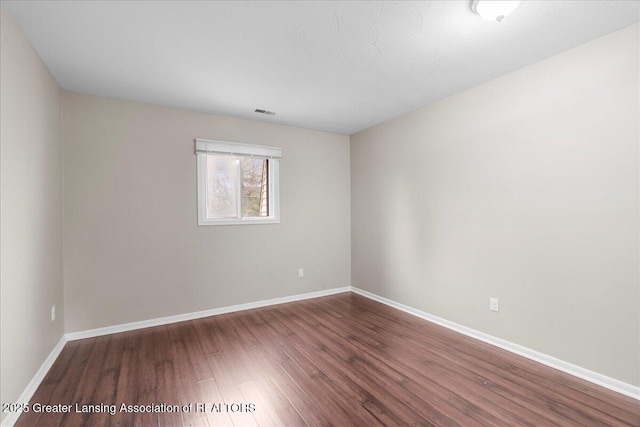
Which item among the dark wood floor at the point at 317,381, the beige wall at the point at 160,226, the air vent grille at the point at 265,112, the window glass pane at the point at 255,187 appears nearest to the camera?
the dark wood floor at the point at 317,381

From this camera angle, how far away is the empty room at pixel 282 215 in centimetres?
185

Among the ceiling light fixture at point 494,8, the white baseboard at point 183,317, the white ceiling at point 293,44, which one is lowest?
the white baseboard at point 183,317

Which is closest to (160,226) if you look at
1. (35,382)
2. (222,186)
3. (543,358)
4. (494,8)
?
(222,186)

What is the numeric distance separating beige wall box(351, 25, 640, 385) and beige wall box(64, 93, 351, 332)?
1597mm

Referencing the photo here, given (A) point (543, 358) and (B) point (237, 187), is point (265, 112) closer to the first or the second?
(B) point (237, 187)

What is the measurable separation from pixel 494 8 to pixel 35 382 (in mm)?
3974

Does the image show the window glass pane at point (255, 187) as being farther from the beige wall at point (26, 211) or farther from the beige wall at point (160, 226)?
the beige wall at point (26, 211)

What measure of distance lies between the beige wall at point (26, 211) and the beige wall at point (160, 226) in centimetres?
26

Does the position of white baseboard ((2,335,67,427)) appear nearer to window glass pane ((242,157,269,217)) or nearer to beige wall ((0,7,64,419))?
beige wall ((0,7,64,419))

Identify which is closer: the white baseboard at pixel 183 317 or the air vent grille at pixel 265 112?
the white baseboard at pixel 183 317

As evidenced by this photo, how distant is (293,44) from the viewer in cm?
213

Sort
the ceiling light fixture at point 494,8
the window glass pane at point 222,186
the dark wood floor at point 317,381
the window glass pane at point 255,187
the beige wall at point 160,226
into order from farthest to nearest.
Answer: the window glass pane at point 255,187
the window glass pane at point 222,186
the beige wall at point 160,226
the dark wood floor at point 317,381
the ceiling light fixture at point 494,8

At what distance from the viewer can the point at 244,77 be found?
2664 millimetres

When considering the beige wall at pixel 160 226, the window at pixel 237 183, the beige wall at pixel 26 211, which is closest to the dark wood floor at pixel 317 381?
the beige wall at pixel 26 211
